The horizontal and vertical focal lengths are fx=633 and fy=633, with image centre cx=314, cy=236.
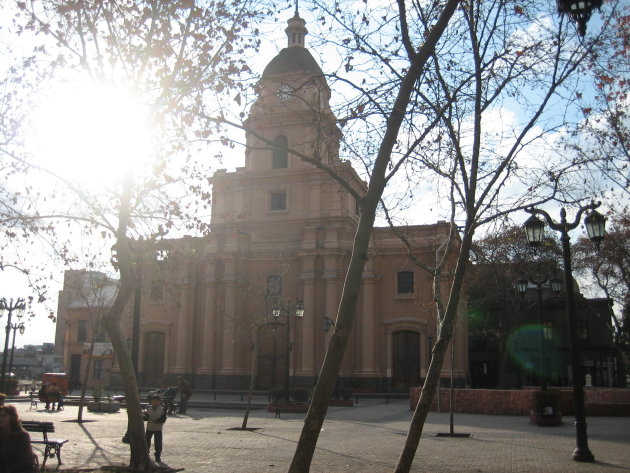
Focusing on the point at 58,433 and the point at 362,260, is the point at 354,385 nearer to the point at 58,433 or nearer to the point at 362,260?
the point at 58,433

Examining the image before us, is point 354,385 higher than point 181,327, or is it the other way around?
point 181,327

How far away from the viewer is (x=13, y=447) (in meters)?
7.36

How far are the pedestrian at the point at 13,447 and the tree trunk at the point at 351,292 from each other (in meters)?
3.11

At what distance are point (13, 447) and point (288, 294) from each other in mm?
36525

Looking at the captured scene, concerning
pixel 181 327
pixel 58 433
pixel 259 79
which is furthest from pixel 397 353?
pixel 259 79

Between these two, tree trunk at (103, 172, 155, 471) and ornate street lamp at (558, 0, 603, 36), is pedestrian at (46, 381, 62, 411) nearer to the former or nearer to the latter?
tree trunk at (103, 172, 155, 471)

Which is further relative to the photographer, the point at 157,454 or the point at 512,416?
the point at 512,416

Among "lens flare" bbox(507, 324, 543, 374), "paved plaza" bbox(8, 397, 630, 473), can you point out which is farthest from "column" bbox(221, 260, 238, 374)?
"lens flare" bbox(507, 324, 543, 374)

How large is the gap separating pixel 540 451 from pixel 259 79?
416 inches

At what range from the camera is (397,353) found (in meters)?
41.1

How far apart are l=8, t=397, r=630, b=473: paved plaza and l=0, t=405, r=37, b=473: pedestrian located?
5.04 meters

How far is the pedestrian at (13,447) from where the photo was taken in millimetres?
7340

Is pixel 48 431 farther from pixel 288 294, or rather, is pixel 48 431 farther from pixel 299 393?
pixel 288 294

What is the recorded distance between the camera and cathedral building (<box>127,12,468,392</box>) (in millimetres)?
40781
